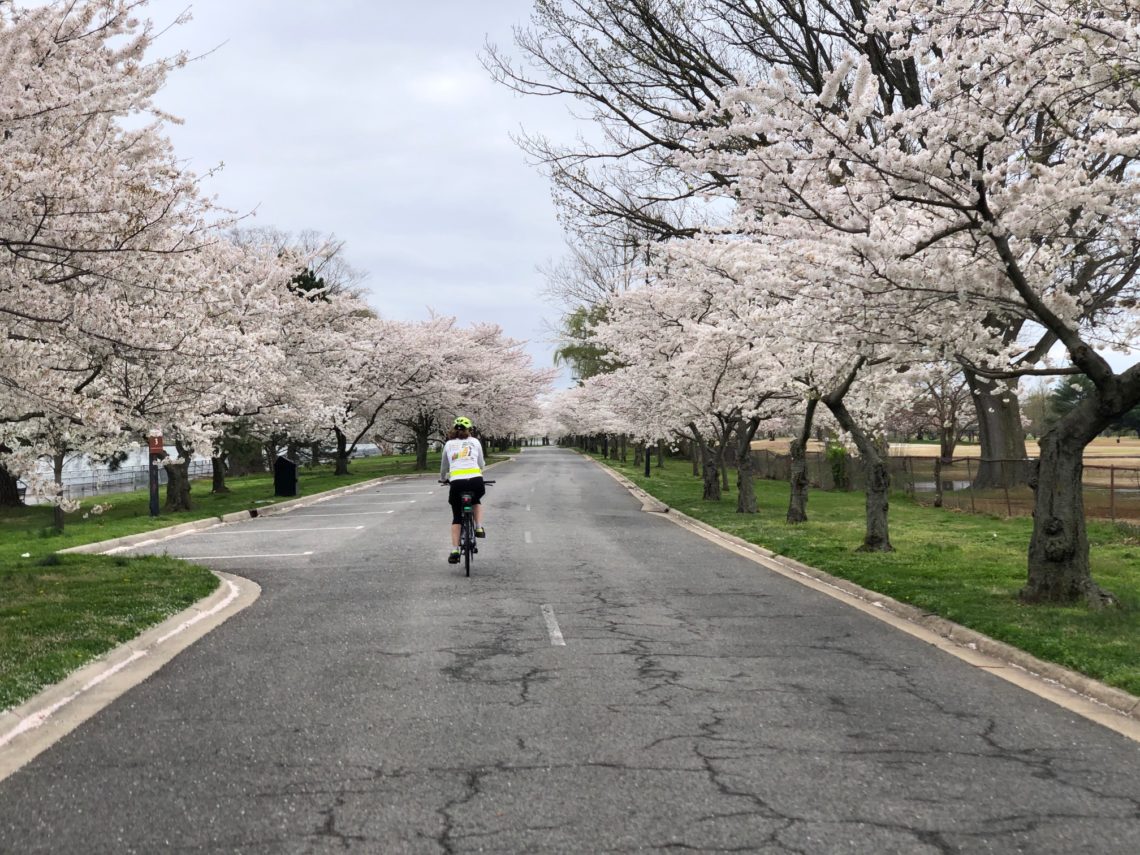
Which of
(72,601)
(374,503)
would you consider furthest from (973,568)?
(374,503)

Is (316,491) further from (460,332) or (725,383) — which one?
(460,332)

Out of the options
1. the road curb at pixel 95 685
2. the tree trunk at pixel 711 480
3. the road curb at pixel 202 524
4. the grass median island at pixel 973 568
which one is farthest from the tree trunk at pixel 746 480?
the road curb at pixel 95 685

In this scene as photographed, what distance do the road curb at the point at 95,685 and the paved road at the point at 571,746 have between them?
161 mm

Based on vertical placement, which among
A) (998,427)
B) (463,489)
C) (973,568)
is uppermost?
(998,427)

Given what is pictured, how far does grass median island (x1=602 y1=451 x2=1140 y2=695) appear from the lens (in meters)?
8.16

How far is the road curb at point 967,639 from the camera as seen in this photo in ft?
21.6

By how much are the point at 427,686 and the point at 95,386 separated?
12751 mm

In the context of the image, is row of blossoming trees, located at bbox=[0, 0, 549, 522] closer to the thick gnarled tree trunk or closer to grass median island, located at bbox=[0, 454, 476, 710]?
grass median island, located at bbox=[0, 454, 476, 710]

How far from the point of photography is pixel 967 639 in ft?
29.2

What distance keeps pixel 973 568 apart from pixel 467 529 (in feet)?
23.3

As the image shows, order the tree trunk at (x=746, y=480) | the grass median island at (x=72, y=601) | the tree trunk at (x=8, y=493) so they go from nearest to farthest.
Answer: the grass median island at (x=72, y=601)
the tree trunk at (x=746, y=480)
the tree trunk at (x=8, y=493)

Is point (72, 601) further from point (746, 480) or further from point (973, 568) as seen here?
point (746, 480)

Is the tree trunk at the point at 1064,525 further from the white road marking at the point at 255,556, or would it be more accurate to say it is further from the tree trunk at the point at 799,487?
the tree trunk at the point at 799,487

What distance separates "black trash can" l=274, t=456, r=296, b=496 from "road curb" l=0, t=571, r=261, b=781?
21.4 metres
